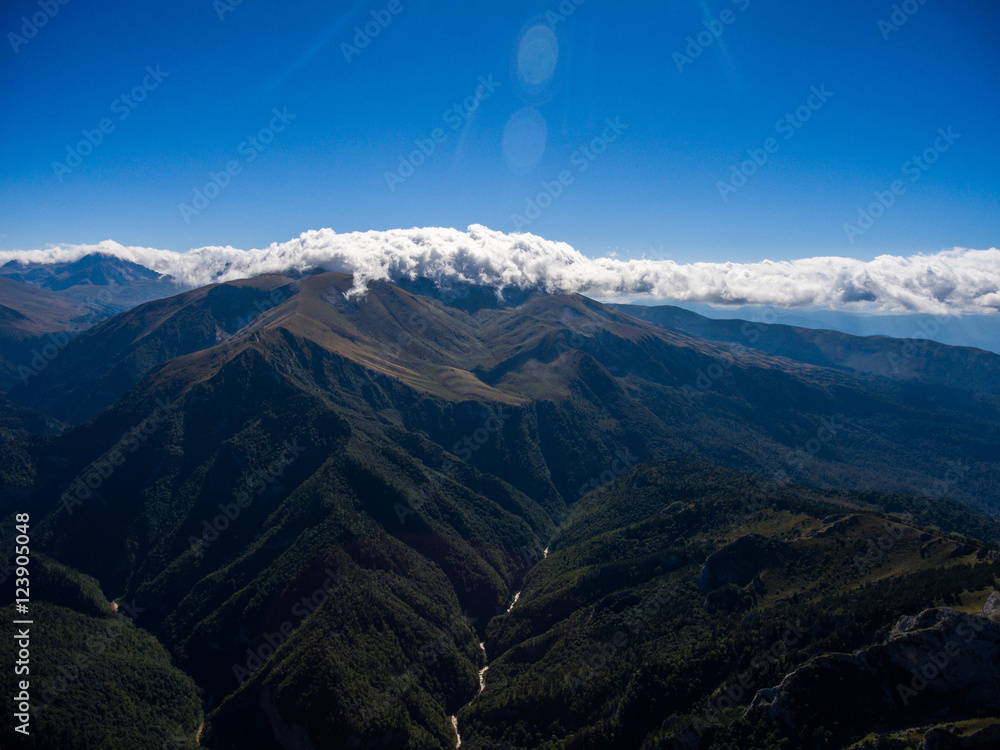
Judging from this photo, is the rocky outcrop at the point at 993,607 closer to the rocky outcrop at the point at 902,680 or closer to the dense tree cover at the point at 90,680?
the rocky outcrop at the point at 902,680

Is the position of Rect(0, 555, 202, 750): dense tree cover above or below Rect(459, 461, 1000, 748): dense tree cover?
below

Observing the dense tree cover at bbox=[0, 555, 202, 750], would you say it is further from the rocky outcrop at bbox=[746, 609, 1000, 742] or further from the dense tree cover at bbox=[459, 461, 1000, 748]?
the rocky outcrop at bbox=[746, 609, 1000, 742]

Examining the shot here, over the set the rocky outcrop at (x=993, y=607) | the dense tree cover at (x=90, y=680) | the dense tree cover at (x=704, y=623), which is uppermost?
the rocky outcrop at (x=993, y=607)

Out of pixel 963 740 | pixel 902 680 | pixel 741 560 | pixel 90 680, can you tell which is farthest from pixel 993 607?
pixel 90 680

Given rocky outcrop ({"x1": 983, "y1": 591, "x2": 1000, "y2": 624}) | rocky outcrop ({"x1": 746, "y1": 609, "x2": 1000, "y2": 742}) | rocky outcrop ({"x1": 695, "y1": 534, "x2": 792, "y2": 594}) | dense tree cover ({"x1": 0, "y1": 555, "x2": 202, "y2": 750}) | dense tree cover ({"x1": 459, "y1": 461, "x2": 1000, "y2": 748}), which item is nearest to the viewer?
rocky outcrop ({"x1": 746, "y1": 609, "x2": 1000, "y2": 742})

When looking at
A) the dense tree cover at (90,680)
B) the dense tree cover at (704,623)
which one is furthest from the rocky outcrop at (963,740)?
Answer: the dense tree cover at (90,680)

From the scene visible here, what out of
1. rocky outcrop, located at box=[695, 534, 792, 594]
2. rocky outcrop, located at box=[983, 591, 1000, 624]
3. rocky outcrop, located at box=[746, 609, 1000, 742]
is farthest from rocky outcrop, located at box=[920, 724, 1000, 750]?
rocky outcrop, located at box=[695, 534, 792, 594]

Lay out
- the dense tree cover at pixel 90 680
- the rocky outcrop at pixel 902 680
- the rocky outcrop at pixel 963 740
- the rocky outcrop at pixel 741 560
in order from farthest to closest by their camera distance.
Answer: the rocky outcrop at pixel 741 560 < the dense tree cover at pixel 90 680 < the rocky outcrop at pixel 902 680 < the rocky outcrop at pixel 963 740

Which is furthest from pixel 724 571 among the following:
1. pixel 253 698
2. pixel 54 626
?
pixel 54 626

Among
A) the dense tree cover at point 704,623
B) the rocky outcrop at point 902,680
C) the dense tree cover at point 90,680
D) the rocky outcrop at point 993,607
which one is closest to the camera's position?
the rocky outcrop at point 902,680

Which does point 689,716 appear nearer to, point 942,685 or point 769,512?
point 942,685
